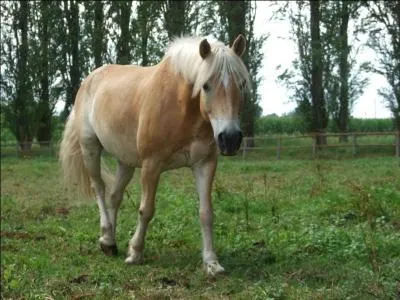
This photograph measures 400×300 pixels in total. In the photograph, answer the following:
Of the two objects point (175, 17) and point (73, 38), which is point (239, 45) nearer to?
point (73, 38)

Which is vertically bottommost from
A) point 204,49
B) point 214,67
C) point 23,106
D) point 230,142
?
point 230,142

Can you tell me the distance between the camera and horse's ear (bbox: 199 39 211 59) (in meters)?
4.52

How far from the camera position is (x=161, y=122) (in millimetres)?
5020

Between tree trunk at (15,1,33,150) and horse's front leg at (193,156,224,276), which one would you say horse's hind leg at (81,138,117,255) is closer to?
horse's front leg at (193,156,224,276)

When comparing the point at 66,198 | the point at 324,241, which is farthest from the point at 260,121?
the point at 324,241

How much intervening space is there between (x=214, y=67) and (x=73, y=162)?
301 centimetres

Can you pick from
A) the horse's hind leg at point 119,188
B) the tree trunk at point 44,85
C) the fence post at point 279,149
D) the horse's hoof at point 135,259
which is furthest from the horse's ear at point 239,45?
the fence post at point 279,149

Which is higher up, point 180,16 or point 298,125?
point 180,16

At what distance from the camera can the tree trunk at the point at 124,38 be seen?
9031 mm

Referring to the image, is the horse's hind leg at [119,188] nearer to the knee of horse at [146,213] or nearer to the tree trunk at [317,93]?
the knee of horse at [146,213]

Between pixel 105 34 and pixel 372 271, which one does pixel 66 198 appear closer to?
pixel 105 34

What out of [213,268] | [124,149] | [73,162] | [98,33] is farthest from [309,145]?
[213,268]

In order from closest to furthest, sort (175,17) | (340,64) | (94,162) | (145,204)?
(145,204), (94,162), (175,17), (340,64)

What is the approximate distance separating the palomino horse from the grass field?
0.39 meters
